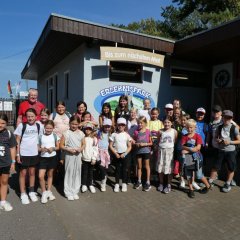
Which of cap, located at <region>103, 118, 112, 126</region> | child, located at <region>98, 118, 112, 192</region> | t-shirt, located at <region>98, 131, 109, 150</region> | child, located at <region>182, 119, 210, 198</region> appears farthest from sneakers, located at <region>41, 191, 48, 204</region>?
child, located at <region>182, 119, 210, 198</region>

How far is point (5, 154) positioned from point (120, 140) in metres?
2.09

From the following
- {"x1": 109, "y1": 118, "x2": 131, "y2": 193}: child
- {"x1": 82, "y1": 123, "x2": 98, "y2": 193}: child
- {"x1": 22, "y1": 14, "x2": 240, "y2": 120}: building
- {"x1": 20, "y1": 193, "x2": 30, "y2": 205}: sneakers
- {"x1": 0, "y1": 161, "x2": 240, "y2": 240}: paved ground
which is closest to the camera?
{"x1": 0, "y1": 161, "x2": 240, "y2": 240}: paved ground

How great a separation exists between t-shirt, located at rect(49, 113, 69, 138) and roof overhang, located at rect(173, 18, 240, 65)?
4494 mm

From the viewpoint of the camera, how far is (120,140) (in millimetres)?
5586

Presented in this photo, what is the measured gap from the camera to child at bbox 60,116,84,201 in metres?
5.19

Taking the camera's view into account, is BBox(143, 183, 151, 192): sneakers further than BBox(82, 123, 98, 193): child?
Yes

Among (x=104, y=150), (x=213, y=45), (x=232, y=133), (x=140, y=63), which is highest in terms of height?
(x=213, y=45)

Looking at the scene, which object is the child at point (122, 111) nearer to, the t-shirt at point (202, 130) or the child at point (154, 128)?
the child at point (154, 128)

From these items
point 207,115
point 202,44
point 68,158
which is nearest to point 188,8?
point 207,115

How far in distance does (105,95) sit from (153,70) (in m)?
1.90

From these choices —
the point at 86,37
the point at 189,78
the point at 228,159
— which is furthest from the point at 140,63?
the point at 228,159

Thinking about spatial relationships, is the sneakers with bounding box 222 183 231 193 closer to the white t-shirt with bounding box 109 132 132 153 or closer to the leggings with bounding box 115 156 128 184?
the leggings with bounding box 115 156 128 184

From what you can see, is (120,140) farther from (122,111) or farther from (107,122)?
(122,111)

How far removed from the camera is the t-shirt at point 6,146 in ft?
14.8
